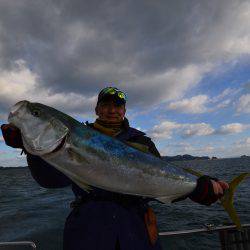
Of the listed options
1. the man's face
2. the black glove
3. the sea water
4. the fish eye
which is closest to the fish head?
the fish eye

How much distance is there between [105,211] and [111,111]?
1.44 meters

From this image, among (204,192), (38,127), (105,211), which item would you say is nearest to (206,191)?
(204,192)

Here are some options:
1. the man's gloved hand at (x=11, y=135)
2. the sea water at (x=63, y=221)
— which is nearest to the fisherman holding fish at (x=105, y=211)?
the man's gloved hand at (x=11, y=135)

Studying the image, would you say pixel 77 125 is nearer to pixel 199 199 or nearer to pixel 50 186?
pixel 50 186

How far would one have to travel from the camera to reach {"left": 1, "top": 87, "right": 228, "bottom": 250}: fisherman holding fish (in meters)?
4.04

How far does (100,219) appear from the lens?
4.13m

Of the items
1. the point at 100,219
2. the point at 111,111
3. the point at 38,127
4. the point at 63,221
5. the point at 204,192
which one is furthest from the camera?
the point at 63,221

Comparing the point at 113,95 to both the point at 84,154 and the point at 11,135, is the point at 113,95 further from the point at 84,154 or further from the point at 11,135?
the point at 11,135

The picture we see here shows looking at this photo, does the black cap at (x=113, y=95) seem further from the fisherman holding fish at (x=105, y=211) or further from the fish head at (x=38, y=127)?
the fish head at (x=38, y=127)

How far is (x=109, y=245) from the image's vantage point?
4027 mm

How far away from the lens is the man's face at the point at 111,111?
4.81 metres

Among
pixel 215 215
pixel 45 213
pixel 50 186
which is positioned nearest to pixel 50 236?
pixel 45 213

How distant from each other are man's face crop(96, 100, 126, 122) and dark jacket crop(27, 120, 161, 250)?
1.08 m

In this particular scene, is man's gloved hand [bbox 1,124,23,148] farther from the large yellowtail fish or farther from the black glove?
the black glove
